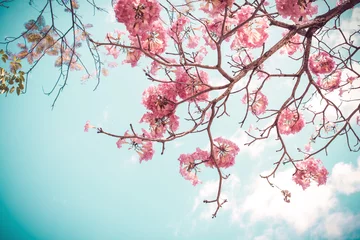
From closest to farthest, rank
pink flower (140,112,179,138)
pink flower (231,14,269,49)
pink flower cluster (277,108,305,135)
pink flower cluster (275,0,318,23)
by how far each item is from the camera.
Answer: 1. pink flower cluster (275,0,318,23)
2. pink flower (231,14,269,49)
3. pink flower (140,112,179,138)
4. pink flower cluster (277,108,305,135)

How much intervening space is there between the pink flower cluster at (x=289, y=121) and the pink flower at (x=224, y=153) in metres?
0.79

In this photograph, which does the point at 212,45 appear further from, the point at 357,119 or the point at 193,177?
the point at 357,119

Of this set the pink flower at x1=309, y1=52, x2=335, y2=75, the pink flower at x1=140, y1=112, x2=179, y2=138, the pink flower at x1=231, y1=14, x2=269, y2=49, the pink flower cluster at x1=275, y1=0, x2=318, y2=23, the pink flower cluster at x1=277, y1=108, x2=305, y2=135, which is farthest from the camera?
the pink flower cluster at x1=277, y1=108, x2=305, y2=135

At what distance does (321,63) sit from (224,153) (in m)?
1.58

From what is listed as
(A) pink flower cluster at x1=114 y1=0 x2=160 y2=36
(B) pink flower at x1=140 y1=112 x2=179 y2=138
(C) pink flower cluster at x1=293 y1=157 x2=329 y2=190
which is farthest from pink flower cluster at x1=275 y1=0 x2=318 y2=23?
(C) pink flower cluster at x1=293 y1=157 x2=329 y2=190

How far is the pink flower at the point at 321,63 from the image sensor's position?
2146mm

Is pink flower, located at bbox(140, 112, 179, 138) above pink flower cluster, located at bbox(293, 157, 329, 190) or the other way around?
the other way around

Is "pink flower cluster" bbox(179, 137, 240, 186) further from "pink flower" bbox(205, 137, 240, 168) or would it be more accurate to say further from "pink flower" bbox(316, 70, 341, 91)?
"pink flower" bbox(316, 70, 341, 91)

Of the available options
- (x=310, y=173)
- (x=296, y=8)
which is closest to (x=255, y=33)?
(x=296, y=8)

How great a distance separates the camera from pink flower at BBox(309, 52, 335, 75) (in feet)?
7.04

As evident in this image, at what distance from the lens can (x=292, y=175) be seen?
2.38 metres

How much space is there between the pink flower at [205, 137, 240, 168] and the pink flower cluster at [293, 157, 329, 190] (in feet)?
3.52

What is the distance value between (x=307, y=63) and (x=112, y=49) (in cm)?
215

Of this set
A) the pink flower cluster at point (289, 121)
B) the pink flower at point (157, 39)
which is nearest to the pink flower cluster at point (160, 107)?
the pink flower at point (157, 39)
